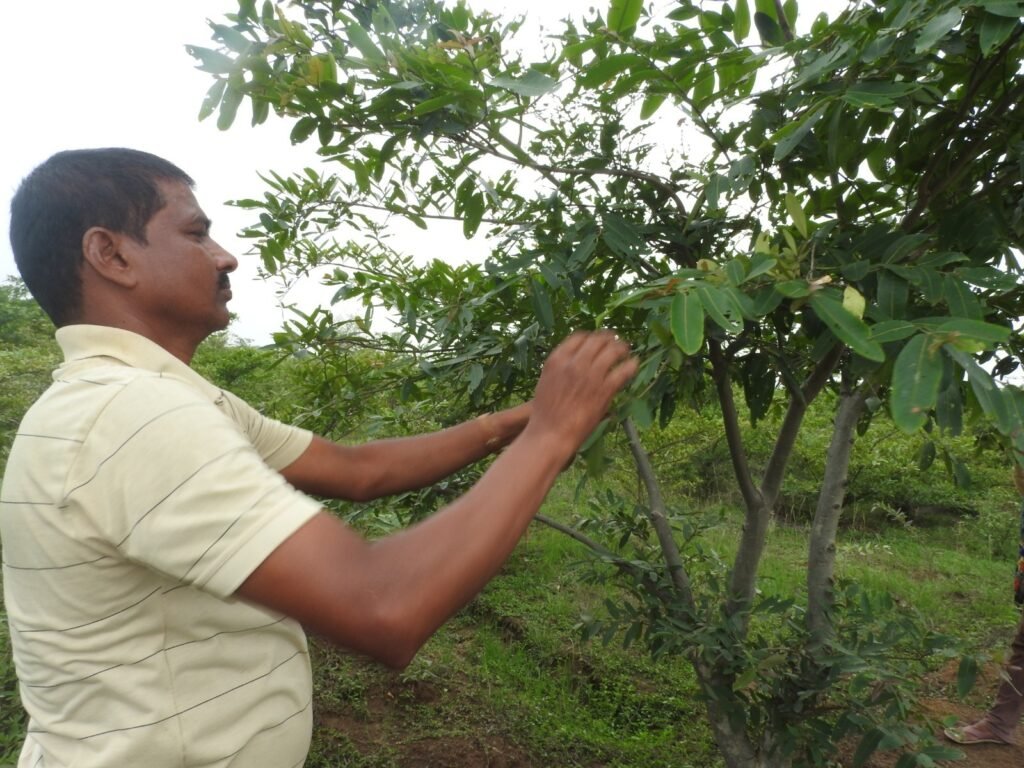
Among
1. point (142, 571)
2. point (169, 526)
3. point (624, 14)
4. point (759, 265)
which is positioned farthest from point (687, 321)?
point (142, 571)

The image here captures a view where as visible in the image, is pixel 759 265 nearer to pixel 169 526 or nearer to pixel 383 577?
pixel 383 577

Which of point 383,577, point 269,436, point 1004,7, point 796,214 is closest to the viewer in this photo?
point 383,577

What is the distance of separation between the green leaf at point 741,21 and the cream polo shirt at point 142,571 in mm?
1077

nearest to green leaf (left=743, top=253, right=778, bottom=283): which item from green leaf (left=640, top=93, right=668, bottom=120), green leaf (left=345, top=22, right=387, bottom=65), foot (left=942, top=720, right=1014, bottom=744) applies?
green leaf (left=640, top=93, right=668, bottom=120)

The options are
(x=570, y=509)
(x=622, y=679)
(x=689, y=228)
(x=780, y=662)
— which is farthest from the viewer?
(x=570, y=509)

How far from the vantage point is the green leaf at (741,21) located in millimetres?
1289

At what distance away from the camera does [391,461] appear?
1629 millimetres

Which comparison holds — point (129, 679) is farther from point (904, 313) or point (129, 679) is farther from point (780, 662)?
point (780, 662)

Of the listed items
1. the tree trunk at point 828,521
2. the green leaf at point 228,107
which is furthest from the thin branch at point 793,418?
the green leaf at point 228,107

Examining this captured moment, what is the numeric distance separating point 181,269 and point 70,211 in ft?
0.57

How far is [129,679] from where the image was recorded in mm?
1024

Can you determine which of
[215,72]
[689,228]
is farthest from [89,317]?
[689,228]

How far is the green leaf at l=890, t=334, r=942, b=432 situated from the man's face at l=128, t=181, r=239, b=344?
104 cm

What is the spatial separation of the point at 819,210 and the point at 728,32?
1.54 feet
